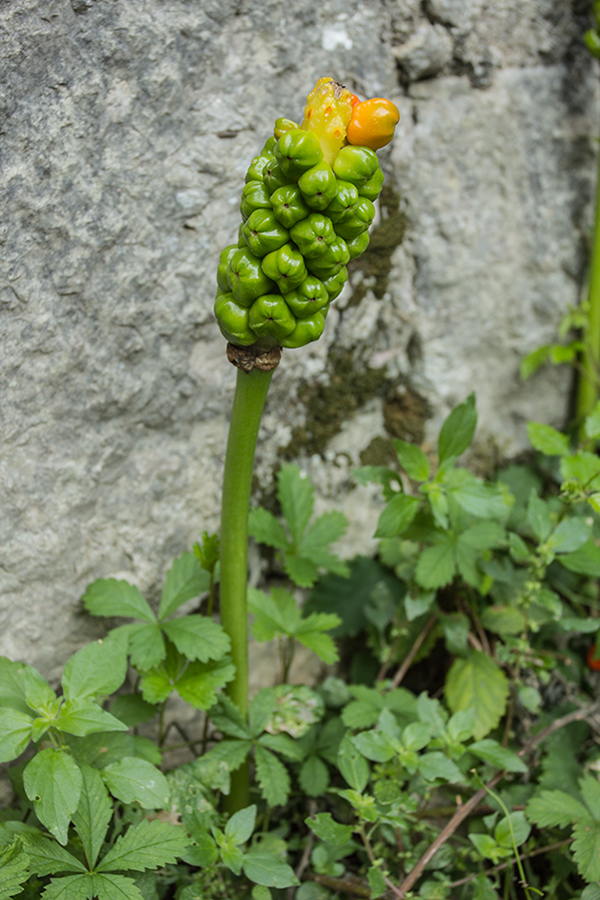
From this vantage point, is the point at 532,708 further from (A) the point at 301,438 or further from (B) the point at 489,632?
(A) the point at 301,438

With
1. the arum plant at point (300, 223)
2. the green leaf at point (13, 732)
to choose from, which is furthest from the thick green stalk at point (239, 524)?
the green leaf at point (13, 732)

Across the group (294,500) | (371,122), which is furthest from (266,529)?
(371,122)

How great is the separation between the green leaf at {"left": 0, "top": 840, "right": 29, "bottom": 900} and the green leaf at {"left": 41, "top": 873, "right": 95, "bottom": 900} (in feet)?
0.17

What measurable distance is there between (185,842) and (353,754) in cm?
41

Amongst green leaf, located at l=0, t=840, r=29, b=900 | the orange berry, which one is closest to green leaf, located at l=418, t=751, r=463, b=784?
green leaf, located at l=0, t=840, r=29, b=900

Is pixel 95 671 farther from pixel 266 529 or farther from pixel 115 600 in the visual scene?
pixel 266 529

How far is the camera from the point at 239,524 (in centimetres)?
147

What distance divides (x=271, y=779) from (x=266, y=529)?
61 centimetres

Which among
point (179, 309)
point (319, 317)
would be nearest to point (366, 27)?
point (179, 309)

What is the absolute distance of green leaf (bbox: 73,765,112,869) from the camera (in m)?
1.27

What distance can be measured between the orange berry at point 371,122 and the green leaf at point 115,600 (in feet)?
3.59

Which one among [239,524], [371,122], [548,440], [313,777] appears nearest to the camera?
[371,122]

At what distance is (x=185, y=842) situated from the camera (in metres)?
1.30

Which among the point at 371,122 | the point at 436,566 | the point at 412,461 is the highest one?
the point at 371,122
